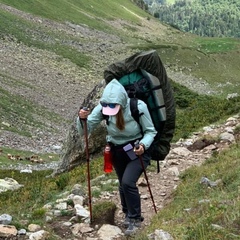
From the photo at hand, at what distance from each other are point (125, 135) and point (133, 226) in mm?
1521

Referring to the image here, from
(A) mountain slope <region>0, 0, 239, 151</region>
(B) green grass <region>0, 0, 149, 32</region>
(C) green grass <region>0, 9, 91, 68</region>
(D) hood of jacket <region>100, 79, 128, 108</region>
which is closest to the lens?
(D) hood of jacket <region>100, 79, 128, 108</region>

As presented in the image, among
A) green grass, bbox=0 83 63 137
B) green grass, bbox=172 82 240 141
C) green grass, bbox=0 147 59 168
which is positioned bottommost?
green grass, bbox=0 83 63 137

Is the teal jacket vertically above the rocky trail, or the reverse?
the teal jacket

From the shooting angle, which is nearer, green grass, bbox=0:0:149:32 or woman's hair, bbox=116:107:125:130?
woman's hair, bbox=116:107:125:130

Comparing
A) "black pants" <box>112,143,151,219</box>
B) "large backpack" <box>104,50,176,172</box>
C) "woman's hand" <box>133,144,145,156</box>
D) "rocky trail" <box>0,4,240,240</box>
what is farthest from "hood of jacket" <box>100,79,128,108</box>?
"rocky trail" <box>0,4,240,240</box>

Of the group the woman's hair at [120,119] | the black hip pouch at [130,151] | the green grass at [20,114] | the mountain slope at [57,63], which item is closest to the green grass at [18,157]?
the mountain slope at [57,63]

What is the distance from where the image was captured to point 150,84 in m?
7.09

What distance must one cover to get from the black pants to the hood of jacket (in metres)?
0.86

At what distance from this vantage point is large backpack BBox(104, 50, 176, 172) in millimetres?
7090

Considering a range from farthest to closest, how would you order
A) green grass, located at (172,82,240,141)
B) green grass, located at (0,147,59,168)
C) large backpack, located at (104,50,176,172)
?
green grass, located at (0,147,59,168) → green grass, located at (172,82,240,141) → large backpack, located at (104,50,176,172)

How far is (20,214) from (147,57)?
3706 mm

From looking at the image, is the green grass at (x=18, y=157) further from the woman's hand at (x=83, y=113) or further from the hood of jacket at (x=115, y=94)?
the hood of jacket at (x=115, y=94)

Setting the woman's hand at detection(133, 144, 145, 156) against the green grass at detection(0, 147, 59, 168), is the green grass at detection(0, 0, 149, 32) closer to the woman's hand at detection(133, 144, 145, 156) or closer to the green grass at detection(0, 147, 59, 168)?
the green grass at detection(0, 147, 59, 168)

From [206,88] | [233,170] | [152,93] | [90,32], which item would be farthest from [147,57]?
[90,32]
